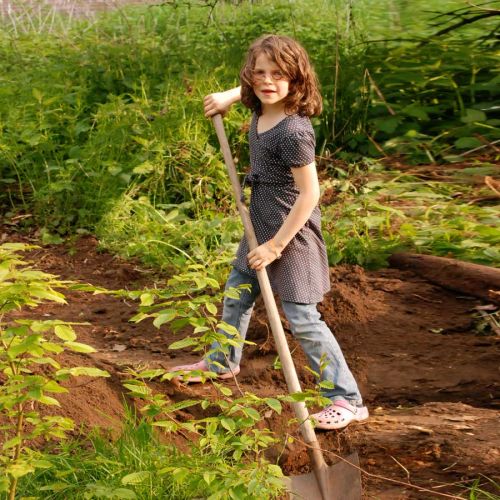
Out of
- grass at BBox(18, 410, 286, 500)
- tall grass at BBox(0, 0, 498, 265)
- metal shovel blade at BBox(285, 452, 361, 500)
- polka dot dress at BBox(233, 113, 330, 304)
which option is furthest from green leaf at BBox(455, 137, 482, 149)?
grass at BBox(18, 410, 286, 500)

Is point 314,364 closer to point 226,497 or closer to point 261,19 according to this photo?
point 226,497

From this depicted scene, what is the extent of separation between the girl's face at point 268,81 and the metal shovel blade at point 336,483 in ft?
4.07

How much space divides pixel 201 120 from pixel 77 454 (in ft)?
10.8

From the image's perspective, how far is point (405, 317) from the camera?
4.61m

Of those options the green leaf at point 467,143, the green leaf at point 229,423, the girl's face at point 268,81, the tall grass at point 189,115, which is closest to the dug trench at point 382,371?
the green leaf at point 229,423

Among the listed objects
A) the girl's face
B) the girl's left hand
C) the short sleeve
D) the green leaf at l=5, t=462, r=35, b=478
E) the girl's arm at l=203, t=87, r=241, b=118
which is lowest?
the green leaf at l=5, t=462, r=35, b=478

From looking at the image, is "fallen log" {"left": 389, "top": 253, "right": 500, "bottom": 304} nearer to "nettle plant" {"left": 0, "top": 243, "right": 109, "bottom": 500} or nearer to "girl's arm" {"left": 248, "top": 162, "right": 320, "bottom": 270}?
"girl's arm" {"left": 248, "top": 162, "right": 320, "bottom": 270}

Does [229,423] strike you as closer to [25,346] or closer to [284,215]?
[25,346]

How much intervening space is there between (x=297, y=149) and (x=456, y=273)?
4.50 ft

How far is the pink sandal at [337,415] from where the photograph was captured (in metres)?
3.74

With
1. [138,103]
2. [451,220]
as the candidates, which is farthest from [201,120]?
[451,220]

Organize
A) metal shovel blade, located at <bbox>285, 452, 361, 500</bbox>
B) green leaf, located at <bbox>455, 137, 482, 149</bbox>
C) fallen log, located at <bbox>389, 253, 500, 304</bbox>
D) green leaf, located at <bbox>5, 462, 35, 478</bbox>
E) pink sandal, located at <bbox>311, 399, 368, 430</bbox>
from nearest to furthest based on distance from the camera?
1. green leaf, located at <bbox>5, 462, 35, 478</bbox>
2. metal shovel blade, located at <bbox>285, 452, 361, 500</bbox>
3. pink sandal, located at <bbox>311, 399, 368, 430</bbox>
4. fallen log, located at <bbox>389, 253, 500, 304</bbox>
5. green leaf, located at <bbox>455, 137, 482, 149</bbox>

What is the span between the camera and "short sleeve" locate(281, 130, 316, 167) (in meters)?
3.58

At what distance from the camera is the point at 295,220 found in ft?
11.7
